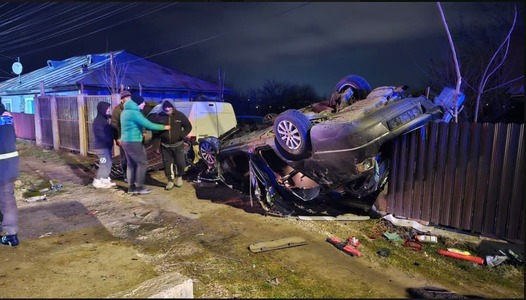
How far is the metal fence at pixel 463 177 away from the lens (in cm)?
395

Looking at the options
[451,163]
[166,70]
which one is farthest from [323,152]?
[166,70]

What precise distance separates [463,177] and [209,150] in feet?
13.7

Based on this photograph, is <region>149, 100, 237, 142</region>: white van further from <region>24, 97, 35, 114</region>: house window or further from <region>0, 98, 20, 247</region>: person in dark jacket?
<region>24, 97, 35, 114</region>: house window

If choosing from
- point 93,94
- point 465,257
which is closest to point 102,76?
point 93,94

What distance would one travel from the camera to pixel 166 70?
23.2 metres

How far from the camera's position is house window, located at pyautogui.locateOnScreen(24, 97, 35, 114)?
12.9m

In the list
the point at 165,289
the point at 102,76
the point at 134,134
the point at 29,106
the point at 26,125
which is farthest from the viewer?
the point at 102,76

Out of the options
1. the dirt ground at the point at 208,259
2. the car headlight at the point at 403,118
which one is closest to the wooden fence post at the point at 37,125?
the dirt ground at the point at 208,259

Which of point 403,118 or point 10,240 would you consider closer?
point 10,240

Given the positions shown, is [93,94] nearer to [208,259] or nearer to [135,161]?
[135,161]

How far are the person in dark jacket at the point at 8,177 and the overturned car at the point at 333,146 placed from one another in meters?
2.97

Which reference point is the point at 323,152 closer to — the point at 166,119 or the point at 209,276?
the point at 209,276

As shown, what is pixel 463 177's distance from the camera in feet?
14.1

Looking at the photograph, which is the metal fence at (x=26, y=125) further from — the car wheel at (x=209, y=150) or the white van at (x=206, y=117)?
the car wheel at (x=209, y=150)
